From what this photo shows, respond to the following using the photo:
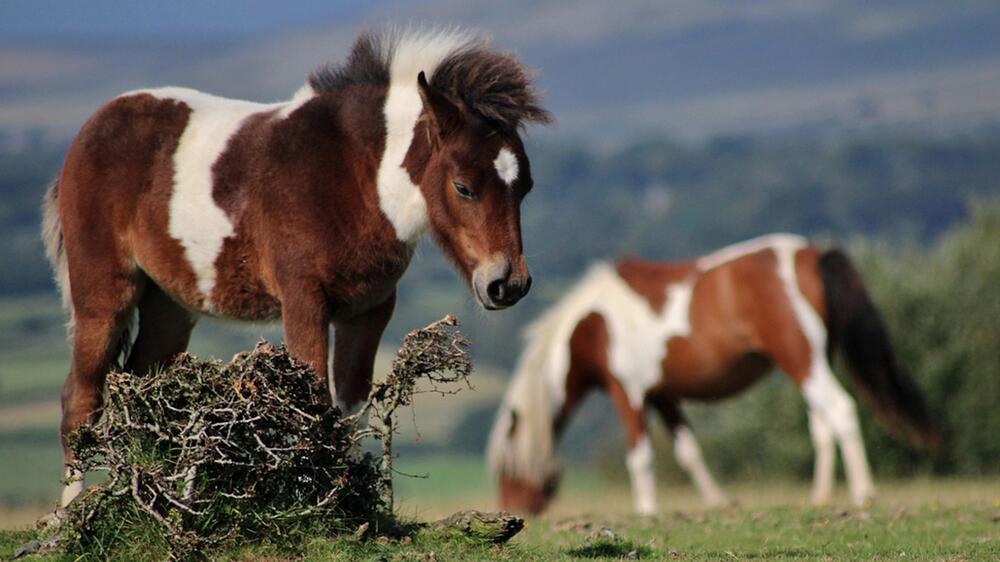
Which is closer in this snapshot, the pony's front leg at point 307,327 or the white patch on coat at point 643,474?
the pony's front leg at point 307,327

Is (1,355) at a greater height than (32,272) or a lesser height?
lesser

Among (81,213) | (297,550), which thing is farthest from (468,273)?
(81,213)

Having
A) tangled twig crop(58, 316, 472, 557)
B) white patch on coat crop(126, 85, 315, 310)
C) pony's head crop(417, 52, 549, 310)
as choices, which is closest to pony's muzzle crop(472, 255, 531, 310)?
pony's head crop(417, 52, 549, 310)

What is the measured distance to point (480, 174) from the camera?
6.01 metres

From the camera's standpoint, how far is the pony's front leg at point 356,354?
662cm

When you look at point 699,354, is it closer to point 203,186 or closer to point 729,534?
point 729,534

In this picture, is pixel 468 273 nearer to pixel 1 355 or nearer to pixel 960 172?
pixel 1 355

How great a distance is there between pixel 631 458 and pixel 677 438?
1024mm

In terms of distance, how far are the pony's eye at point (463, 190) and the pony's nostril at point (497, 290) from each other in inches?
17.5

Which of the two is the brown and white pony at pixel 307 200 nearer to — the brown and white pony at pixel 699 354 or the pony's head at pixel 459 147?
the pony's head at pixel 459 147

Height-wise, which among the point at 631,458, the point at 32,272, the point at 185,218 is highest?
the point at 32,272

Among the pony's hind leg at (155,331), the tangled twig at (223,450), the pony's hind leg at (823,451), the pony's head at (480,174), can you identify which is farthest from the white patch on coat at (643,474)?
the tangled twig at (223,450)

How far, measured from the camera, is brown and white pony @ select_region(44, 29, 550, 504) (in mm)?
6117

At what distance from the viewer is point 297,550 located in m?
5.55
